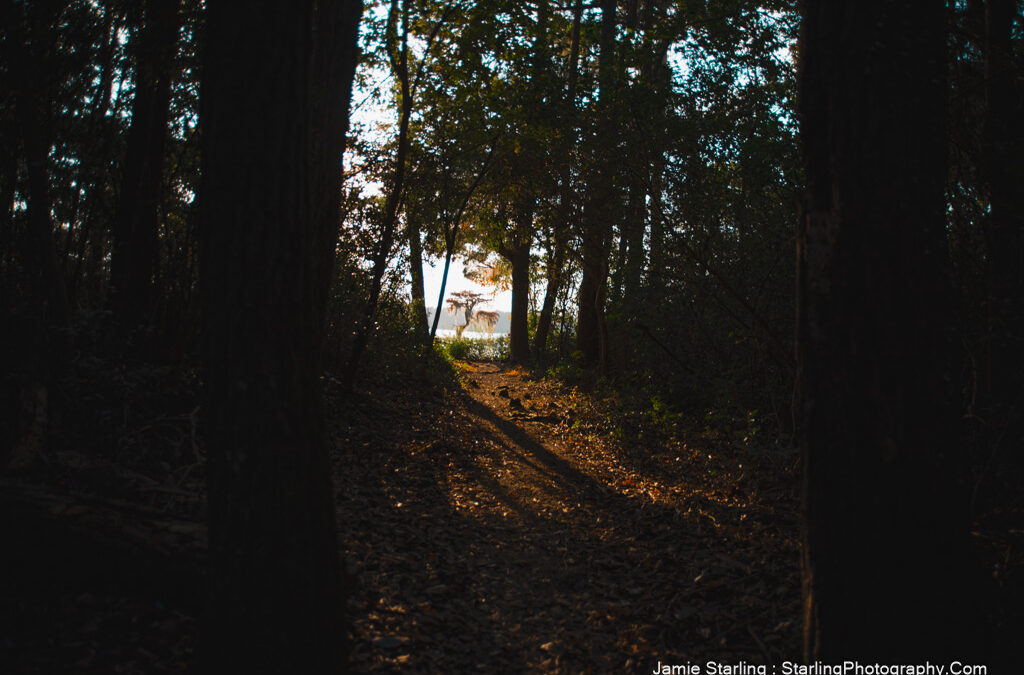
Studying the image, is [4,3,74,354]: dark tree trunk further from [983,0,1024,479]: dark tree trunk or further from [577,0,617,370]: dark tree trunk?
[577,0,617,370]: dark tree trunk

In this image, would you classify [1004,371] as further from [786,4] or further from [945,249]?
[786,4]

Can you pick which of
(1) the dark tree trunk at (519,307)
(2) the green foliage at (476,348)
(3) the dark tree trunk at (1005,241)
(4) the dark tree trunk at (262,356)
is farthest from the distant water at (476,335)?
(4) the dark tree trunk at (262,356)

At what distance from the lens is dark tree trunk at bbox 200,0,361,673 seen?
248 centimetres

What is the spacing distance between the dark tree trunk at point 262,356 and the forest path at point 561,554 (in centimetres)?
83

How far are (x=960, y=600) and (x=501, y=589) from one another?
275 centimetres

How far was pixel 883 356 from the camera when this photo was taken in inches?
90.6

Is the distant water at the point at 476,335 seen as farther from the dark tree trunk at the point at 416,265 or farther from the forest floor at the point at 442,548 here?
the forest floor at the point at 442,548

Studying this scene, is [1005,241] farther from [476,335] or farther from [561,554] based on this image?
[476,335]

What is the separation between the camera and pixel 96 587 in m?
3.30

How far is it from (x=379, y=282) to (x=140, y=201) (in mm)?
3652

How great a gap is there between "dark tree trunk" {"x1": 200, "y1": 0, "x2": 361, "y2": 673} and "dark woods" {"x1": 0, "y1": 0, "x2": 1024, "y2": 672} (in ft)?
0.04

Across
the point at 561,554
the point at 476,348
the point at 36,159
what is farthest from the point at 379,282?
the point at 476,348

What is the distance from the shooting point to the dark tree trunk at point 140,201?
5.87m

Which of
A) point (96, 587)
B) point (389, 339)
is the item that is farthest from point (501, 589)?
point (389, 339)
